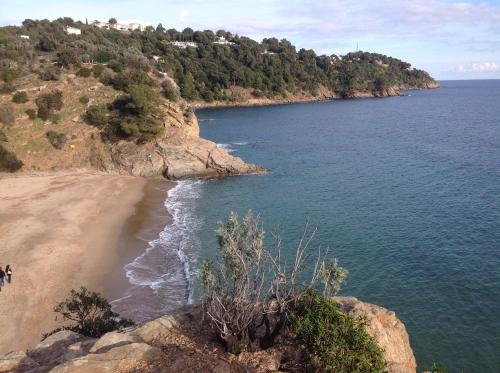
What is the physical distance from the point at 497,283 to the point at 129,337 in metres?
23.3

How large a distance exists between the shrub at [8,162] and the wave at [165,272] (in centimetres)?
2215

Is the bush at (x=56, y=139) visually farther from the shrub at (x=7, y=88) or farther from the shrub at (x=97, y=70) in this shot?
the shrub at (x=97, y=70)

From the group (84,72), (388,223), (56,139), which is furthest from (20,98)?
(388,223)

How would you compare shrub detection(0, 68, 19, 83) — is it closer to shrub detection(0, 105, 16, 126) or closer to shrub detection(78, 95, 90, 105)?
shrub detection(0, 105, 16, 126)

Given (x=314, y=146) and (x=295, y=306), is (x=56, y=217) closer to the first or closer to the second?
(x=295, y=306)

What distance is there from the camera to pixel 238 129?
96750mm

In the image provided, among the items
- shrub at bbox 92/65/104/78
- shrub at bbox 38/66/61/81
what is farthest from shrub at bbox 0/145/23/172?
shrub at bbox 92/65/104/78

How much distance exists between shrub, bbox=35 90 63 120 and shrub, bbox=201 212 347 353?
49796 millimetres

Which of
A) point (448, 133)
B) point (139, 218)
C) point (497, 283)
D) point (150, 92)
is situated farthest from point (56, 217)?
point (448, 133)

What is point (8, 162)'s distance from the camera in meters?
49.7

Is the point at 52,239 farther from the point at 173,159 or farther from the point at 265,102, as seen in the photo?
the point at 265,102

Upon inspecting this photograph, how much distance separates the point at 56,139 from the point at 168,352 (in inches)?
1894

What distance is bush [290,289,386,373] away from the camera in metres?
11.9

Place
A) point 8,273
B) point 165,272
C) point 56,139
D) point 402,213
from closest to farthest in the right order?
point 8,273 → point 165,272 → point 402,213 → point 56,139
